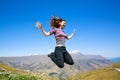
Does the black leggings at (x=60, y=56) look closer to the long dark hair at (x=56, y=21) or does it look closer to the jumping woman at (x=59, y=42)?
the jumping woman at (x=59, y=42)

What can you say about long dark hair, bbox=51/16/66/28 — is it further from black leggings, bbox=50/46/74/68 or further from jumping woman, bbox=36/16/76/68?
black leggings, bbox=50/46/74/68

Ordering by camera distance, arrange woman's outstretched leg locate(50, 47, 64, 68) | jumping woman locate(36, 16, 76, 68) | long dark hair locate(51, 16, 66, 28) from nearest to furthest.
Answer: woman's outstretched leg locate(50, 47, 64, 68) → jumping woman locate(36, 16, 76, 68) → long dark hair locate(51, 16, 66, 28)

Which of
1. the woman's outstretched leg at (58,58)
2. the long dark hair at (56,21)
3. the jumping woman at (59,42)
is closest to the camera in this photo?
the woman's outstretched leg at (58,58)

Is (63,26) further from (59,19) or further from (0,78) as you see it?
(0,78)

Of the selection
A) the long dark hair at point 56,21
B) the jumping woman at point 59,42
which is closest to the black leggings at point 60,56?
the jumping woman at point 59,42

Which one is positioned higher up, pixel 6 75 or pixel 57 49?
pixel 57 49

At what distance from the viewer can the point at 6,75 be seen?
42.5 feet

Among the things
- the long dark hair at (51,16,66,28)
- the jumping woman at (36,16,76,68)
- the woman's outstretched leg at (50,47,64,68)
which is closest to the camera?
the woman's outstretched leg at (50,47,64,68)

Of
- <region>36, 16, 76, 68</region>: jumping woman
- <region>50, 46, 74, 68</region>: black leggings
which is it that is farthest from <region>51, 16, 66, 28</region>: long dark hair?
<region>50, 46, 74, 68</region>: black leggings

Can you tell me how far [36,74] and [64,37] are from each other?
7.86ft

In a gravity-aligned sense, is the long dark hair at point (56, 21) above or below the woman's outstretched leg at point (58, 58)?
above

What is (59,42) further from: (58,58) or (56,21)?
(56,21)

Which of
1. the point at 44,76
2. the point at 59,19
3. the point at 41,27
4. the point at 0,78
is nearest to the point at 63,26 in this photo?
the point at 59,19

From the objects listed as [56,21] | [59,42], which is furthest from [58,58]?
[56,21]
